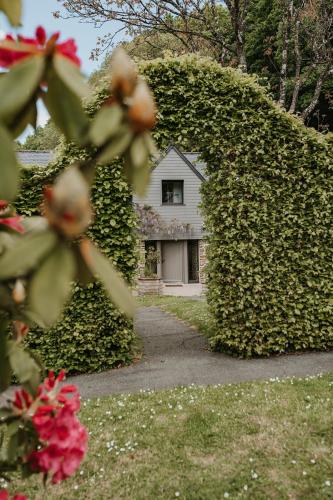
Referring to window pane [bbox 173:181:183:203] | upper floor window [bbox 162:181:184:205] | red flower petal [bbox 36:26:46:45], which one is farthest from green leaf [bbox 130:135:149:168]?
window pane [bbox 173:181:183:203]

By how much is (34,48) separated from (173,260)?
2243 centimetres

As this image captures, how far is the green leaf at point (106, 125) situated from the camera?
62 centimetres

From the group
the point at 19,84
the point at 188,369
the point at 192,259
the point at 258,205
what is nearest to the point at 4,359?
the point at 19,84

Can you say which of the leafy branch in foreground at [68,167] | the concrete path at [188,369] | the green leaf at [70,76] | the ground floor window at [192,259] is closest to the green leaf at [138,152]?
the leafy branch in foreground at [68,167]

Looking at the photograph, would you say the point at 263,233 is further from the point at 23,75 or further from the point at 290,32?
the point at 290,32

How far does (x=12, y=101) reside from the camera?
0.65m

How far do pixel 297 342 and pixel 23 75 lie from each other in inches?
270

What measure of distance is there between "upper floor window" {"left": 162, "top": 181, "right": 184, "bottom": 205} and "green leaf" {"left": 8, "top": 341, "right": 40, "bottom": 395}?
21681 mm

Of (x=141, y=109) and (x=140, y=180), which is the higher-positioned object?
(x=141, y=109)

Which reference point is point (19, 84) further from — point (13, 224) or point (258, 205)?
point (258, 205)

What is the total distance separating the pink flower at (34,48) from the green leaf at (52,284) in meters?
0.34

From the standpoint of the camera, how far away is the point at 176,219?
74.3 ft

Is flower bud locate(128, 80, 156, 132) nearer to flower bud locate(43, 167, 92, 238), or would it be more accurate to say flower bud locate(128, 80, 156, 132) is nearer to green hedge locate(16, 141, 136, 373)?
flower bud locate(43, 167, 92, 238)

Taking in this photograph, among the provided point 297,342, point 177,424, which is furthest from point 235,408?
point 297,342
